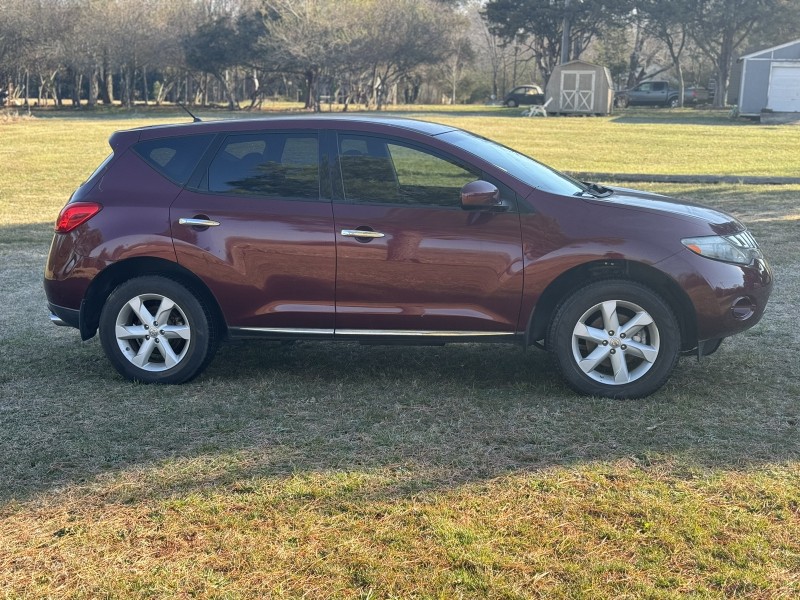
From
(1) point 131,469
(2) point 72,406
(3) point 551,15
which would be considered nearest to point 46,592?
(1) point 131,469

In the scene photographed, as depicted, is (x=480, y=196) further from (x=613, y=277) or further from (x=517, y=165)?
(x=613, y=277)

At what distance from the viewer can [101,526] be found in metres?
3.74

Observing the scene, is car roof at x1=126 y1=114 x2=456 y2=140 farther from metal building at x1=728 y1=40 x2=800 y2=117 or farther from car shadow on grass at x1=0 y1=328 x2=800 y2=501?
metal building at x1=728 y1=40 x2=800 y2=117

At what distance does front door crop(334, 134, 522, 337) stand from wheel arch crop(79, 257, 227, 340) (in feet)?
2.70

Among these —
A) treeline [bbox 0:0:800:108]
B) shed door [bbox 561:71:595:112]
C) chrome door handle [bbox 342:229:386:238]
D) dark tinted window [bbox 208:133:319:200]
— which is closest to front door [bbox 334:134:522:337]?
chrome door handle [bbox 342:229:386:238]

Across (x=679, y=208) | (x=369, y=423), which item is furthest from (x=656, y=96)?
(x=369, y=423)

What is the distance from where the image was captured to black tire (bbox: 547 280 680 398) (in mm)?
5141

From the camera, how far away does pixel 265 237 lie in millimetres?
5348

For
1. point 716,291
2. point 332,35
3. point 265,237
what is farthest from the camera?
point 332,35

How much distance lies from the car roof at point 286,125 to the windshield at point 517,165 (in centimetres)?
18

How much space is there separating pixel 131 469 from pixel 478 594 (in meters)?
1.98

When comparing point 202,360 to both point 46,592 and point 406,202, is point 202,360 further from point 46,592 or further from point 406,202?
point 46,592

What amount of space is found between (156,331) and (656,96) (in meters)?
60.9

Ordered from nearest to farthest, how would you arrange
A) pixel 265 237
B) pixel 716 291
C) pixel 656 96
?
1. pixel 716 291
2. pixel 265 237
3. pixel 656 96
